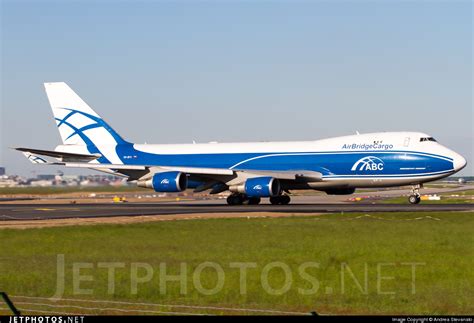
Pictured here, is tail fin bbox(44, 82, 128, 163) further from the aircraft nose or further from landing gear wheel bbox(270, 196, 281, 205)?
the aircraft nose

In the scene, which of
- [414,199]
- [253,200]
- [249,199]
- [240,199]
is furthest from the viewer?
[249,199]

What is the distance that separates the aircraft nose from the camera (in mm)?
53750

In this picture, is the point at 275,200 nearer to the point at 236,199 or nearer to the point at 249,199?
the point at 249,199

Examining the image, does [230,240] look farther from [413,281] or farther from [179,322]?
[179,322]

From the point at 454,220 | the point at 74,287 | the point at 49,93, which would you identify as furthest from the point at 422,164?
the point at 74,287

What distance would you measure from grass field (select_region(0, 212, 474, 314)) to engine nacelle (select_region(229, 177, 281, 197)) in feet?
55.7

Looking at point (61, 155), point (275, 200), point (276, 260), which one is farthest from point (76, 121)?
point (276, 260)

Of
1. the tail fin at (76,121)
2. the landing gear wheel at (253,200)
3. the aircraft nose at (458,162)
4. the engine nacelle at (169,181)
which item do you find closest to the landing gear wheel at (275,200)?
the landing gear wheel at (253,200)

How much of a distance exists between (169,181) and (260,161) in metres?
7.14

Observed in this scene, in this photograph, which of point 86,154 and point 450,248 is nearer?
point 450,248

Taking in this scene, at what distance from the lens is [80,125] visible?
6719 cm

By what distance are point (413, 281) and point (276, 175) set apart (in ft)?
121

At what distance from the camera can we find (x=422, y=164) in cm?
5362

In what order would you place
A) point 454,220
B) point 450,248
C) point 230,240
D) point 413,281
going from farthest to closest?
point 454,220, point 230,240, point 450,248, point 413,281
